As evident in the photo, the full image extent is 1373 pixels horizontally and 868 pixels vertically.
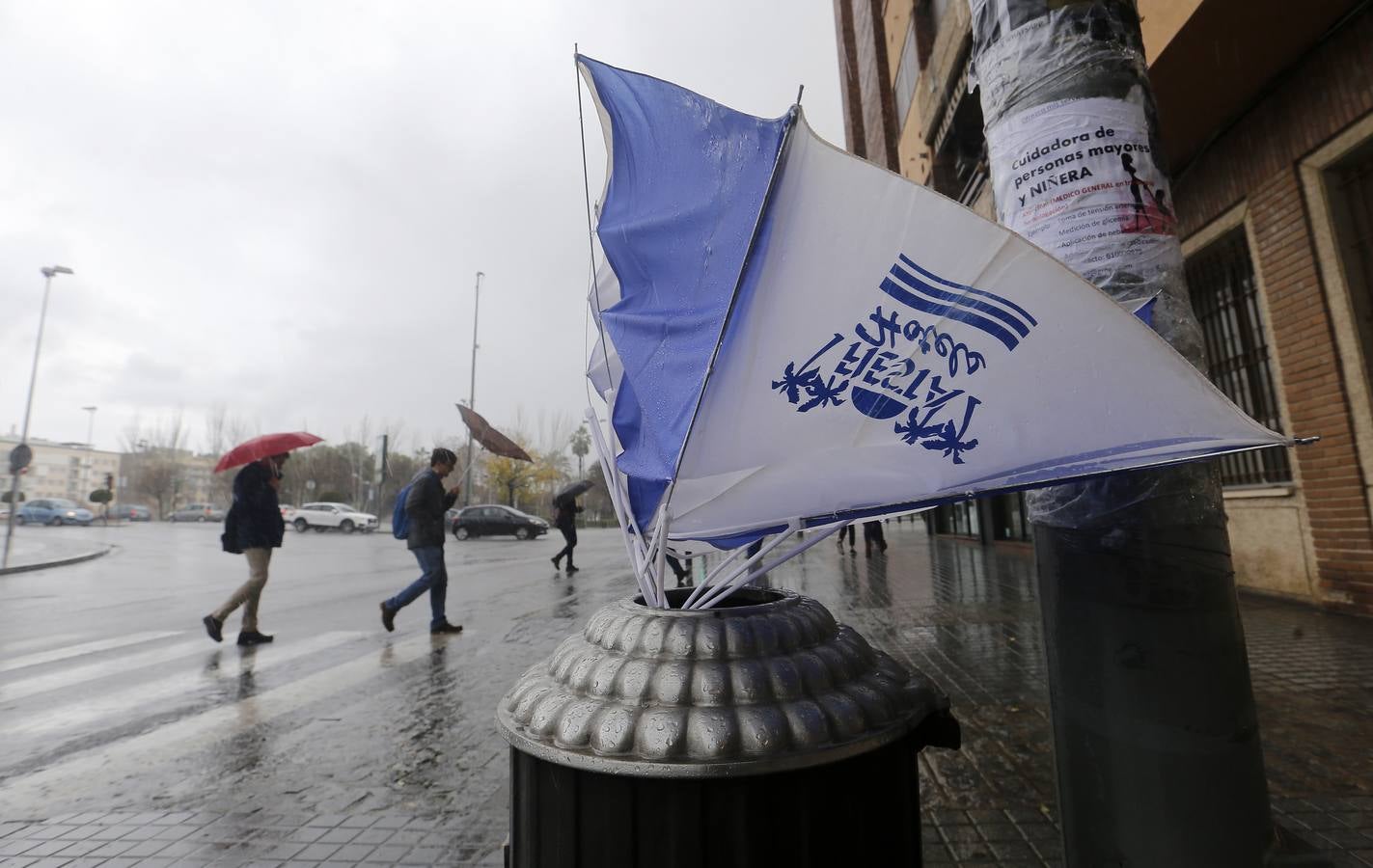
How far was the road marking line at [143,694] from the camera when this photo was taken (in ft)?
14.8

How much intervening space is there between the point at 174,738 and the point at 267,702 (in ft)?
2.44

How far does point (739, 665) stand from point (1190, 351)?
158 centimetres

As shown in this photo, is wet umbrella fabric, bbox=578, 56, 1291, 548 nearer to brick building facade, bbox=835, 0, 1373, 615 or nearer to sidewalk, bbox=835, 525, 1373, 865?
sidewalk, bbox=835, 525, 1373, 865

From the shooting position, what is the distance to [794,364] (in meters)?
1.49

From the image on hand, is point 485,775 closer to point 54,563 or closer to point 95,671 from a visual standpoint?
point 95,671

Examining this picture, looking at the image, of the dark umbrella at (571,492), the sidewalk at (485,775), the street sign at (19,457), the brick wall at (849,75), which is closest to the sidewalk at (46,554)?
the street sign at (19,457)

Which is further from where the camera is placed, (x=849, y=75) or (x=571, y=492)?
(x=849, y=75)

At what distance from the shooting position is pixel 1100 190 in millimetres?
1928

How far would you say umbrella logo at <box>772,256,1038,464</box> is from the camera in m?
1.41

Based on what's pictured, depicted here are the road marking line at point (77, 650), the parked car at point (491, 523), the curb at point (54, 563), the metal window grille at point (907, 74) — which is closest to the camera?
the road marking line at point (77, 650)

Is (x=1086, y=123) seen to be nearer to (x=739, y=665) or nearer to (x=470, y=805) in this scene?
(x=739, y=665)

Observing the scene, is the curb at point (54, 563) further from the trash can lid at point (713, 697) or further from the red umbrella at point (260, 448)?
the trash can lid at point (713, 697)

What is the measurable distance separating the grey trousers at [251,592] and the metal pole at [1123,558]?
6.74 m

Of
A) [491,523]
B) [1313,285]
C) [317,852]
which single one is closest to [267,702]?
[317,852]
